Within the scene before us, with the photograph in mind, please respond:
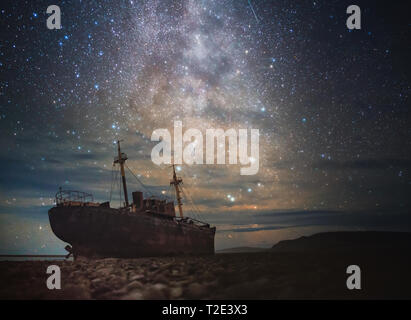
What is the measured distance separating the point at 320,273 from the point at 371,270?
189 cm

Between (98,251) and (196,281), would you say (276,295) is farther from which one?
(98,251)

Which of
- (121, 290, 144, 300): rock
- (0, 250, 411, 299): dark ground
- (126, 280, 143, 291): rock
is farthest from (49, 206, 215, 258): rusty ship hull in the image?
(121, 290, 144, 300): rock

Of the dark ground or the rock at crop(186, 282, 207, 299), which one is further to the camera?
the rock at crop(186, 282, 207, 299)

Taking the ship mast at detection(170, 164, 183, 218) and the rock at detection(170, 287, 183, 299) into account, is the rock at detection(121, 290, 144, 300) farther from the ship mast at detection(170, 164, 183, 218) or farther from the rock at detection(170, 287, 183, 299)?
the ship mast at detection(170, 164, 183, 218)

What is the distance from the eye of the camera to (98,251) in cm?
1955

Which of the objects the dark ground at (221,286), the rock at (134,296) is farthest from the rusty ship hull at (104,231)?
the rock at (134,296)

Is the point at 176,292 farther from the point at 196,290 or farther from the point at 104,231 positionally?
the point at 104,231

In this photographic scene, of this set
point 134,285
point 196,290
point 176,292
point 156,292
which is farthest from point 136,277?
point 196,290

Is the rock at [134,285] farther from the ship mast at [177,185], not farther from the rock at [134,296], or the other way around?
the ship mast at [177,185]

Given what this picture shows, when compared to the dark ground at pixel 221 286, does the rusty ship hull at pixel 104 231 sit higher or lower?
lower

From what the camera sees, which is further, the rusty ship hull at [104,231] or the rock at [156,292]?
the rusty ship hull at [104,231]
